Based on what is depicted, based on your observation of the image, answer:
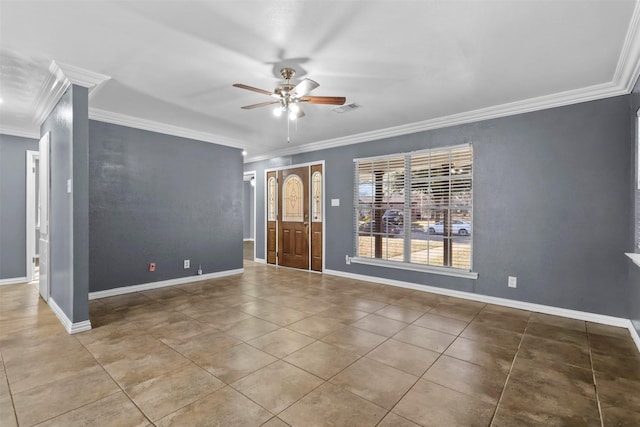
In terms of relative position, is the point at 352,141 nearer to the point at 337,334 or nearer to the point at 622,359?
the point at 337,334

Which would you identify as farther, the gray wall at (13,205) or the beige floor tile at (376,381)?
the gray wall at (13,205)

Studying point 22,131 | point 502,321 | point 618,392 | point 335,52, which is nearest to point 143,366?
point 335,52

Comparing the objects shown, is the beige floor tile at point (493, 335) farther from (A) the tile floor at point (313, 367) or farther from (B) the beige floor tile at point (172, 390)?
(B) the beige floor tile at point (172, 390)

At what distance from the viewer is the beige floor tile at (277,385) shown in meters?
1.99

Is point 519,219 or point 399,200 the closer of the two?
point 519,219

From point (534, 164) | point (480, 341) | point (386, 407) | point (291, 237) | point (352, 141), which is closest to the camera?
point (386, 407)

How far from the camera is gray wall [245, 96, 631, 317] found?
3318 millimetres

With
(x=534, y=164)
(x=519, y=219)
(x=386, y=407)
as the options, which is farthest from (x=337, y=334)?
(x=534, y=164)

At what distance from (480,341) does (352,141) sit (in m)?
3.79

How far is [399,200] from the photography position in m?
4.97

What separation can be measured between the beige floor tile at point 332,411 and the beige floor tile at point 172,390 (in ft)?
2.05

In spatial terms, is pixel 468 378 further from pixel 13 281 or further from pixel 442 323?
pixel 13 281

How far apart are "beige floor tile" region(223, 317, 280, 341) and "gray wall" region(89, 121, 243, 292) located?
91.6 inches

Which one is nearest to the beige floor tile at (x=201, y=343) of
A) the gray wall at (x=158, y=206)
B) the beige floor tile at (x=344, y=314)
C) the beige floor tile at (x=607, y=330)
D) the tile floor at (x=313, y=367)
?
the tile floor at (x=313, y=367)
